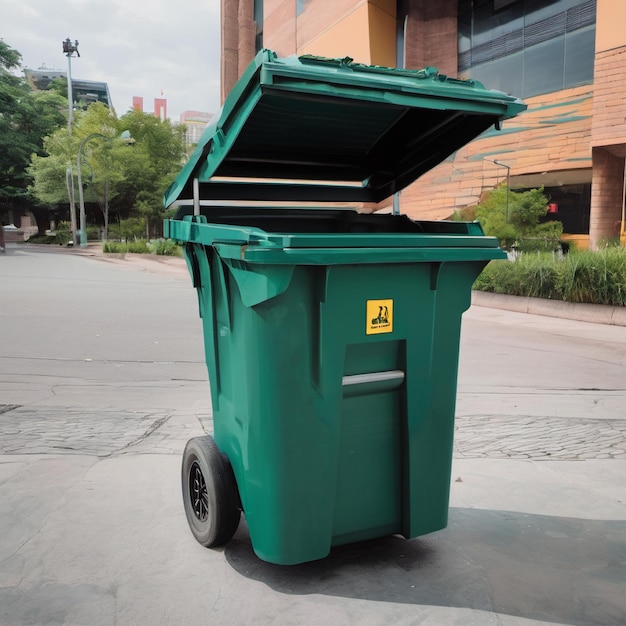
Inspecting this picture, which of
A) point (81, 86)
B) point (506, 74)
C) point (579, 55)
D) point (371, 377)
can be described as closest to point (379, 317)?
point (371, 377)

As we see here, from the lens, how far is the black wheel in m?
A: 2.91

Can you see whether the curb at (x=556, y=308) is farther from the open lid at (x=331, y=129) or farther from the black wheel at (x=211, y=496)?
the black wheel at (x=211, y=496)

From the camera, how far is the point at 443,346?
282 cm

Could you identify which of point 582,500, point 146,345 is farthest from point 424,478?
point 146,345

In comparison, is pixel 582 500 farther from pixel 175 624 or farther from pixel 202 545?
pixel 175 624

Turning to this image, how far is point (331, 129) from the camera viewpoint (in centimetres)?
339

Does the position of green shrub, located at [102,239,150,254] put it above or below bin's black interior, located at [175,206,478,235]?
below

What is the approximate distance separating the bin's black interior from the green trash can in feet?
0.76

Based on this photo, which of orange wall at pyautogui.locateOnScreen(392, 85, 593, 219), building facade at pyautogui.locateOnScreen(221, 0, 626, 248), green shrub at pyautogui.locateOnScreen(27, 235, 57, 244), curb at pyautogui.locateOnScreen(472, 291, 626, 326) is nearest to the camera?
curb at pyautogui.locateOnScreen(472, 291, 626, 326)

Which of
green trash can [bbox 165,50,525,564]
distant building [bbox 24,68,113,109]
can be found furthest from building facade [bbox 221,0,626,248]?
distant building [bbox 24,68,113,109]

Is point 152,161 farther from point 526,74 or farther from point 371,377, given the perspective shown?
point 371,377

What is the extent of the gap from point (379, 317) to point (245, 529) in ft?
4.64

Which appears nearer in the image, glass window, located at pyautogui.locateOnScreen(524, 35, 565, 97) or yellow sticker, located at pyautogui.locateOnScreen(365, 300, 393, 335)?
yellow sticker, located at pyautogui.locateOnScreen(365, 300, 393, 335)

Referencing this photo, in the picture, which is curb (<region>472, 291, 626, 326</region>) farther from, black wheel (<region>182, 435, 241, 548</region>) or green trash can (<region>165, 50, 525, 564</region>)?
black wheel (<region>182, 435, 241, 548</region>)
